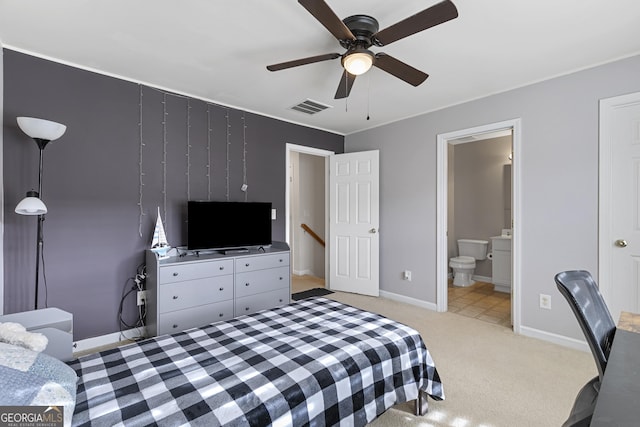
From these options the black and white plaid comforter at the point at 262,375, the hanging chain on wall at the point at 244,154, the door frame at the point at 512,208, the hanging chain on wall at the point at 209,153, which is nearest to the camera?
the black and white plaid comforter at the point at 262,375

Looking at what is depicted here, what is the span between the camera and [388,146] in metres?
4.19

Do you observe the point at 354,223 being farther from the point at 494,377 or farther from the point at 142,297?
the point at 142,297

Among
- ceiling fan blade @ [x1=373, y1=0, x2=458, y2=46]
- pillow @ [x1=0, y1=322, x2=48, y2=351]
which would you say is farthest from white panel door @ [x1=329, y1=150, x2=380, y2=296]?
pillow @ [x1=0, y1=322, x2=48, y2=351]

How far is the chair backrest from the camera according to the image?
111cm

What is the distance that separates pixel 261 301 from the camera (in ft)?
10.6

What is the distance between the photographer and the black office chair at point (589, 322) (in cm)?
110

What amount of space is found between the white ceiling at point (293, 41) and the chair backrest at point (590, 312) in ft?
5.31

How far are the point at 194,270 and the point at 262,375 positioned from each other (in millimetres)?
1754

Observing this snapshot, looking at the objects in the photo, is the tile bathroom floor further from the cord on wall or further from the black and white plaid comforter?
the cord on wall

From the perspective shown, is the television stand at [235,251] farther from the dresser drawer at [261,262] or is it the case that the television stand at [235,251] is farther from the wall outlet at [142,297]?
the wall outlet at [142,297]

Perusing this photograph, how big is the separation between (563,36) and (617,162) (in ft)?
3.81

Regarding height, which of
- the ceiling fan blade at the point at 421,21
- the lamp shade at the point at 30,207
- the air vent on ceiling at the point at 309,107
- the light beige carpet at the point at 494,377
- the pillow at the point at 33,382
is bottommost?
the light beige carpet at the point at 494,377

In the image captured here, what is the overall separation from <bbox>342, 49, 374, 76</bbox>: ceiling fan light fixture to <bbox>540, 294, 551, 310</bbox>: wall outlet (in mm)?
2670

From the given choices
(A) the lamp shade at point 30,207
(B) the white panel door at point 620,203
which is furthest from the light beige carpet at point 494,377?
(A) the lamp shade at point 30,207
